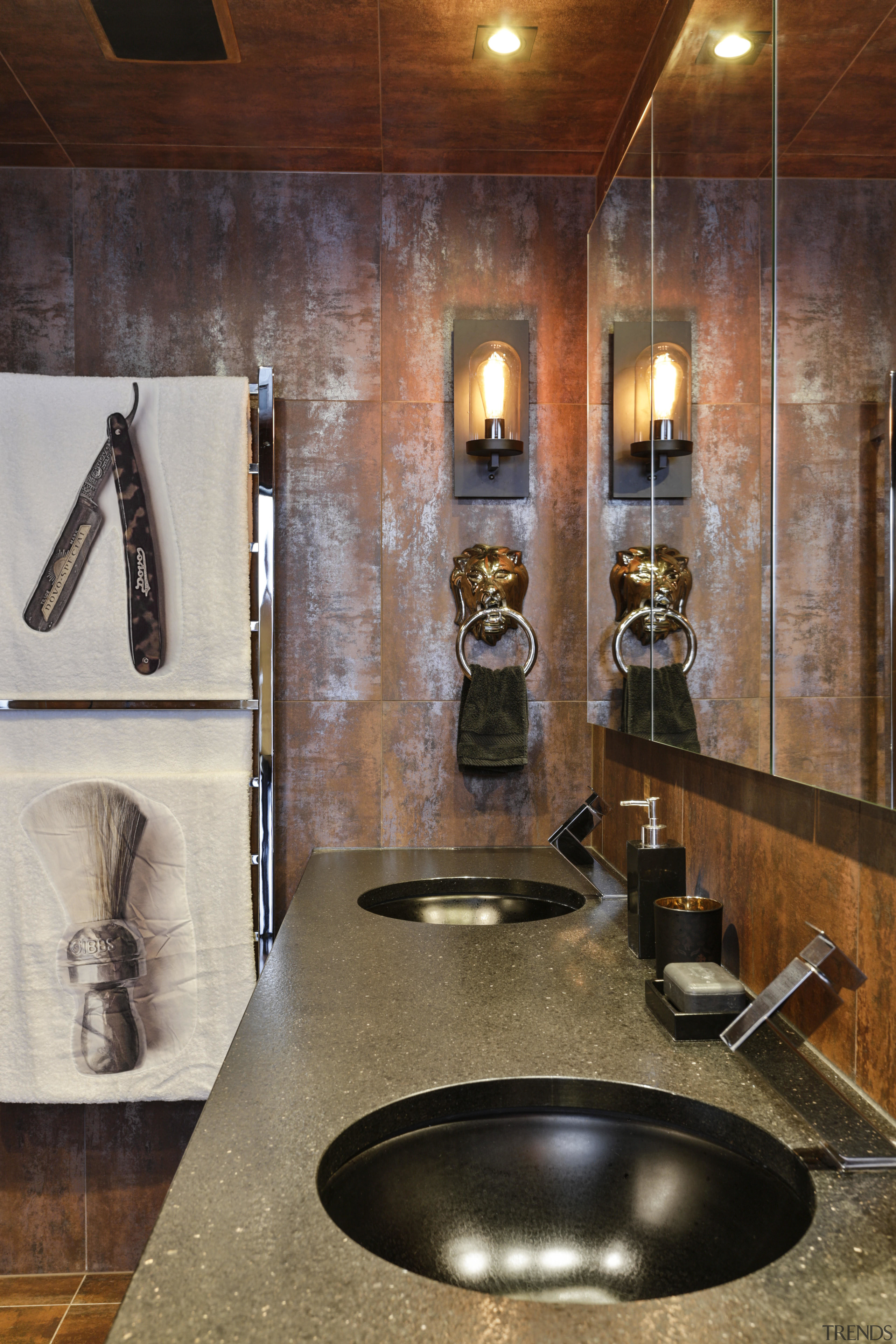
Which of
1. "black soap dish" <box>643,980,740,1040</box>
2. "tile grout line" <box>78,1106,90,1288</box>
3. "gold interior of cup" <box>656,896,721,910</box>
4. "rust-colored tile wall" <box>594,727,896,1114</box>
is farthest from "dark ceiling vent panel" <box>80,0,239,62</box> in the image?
"tile grout line" <box>78,1106,90,1288</box>

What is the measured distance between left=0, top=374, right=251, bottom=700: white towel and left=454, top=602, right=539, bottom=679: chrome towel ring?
42 centimetres

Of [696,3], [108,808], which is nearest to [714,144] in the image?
[696,3]

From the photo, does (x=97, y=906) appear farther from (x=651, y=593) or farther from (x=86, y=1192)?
(x=651, y=593)


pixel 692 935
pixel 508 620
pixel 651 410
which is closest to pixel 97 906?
pixel 508 620

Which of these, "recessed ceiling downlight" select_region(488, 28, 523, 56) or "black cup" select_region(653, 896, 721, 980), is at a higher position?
"recessed ceiling downlight" select_region(488, 28, 523, 56)

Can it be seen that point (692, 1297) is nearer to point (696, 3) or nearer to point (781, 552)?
point (781, 552)

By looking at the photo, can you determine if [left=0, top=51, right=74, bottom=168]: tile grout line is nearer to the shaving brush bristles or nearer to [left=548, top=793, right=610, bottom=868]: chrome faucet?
the shaving brush bristles

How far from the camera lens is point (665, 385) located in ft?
4.16

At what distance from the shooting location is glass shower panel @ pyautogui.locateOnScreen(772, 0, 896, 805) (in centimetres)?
66

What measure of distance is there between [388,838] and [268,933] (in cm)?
30

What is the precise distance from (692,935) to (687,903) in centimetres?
7

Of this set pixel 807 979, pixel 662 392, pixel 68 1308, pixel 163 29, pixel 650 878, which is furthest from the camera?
pixel 68 1308

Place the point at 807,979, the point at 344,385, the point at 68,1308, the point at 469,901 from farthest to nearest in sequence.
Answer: the point at 344,385 → the point at 68,1308 → the point at 469,901 → the point at 807,979

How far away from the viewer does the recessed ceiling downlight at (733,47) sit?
965mm
